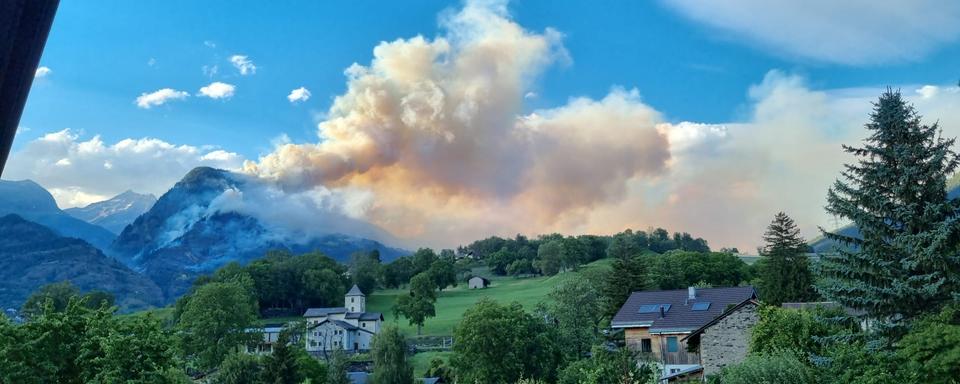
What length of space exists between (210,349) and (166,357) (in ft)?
161

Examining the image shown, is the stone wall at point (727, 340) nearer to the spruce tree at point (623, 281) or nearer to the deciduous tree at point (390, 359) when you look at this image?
the deciduous tree at point (390, 359)

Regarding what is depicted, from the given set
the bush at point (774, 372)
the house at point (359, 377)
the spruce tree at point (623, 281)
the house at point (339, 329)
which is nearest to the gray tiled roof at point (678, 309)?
the spruce tree at point (623, 281)

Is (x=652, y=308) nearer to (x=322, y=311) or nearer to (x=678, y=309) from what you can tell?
(x=678, y=309)

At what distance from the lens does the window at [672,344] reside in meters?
48.5

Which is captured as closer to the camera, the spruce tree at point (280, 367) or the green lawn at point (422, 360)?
the spruce tree at point (280, 367)

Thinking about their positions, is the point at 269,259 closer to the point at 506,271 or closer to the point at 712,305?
the point at 506,271

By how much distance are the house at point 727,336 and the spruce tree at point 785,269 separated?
20246 mm

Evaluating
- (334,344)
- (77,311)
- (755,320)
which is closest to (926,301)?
(755,320)

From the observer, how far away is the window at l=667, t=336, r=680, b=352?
159ft

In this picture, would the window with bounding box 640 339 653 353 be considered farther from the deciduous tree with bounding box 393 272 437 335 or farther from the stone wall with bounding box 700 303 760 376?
the deciduous tree with bounding box 393 272 437 335

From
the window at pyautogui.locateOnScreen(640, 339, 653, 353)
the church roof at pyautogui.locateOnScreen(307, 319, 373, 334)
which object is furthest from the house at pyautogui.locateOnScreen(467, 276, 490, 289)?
the window at pyautogui.locateOnScreen(640, 339, 653, 353)

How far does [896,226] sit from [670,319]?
2526 cm

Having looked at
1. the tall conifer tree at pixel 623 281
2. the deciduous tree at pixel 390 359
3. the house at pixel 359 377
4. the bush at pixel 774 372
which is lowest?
the house at pixel 359 377

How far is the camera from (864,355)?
1029 inches
